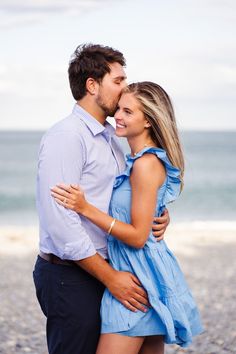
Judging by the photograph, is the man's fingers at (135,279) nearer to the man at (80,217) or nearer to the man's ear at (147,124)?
the man at (80,217)

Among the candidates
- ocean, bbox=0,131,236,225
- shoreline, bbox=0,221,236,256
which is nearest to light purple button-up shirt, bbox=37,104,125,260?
shoreline, bbox=0,221,236,256

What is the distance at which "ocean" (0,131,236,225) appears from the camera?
22891 mm

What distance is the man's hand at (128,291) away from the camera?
11.1ft

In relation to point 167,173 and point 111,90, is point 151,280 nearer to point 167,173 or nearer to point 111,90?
point 167,173

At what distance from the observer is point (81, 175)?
344 centimetres

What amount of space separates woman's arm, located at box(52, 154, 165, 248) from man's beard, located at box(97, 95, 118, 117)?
0.33 metres

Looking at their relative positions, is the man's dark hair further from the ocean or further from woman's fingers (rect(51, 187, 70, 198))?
the ocean

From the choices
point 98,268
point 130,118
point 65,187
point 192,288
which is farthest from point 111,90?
point 192,288

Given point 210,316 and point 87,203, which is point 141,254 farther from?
point 210,316

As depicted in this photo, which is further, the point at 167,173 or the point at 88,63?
the point at 88,63

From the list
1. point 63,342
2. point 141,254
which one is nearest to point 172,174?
point 141,254

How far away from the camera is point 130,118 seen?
3455 millimetres

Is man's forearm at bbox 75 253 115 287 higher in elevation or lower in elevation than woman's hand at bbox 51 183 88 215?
lower

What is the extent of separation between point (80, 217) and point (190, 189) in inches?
1048
